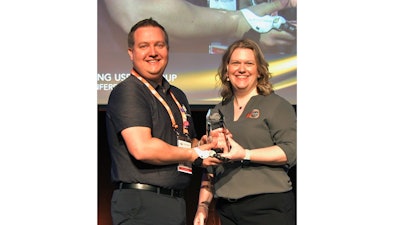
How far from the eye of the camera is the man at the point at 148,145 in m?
2.66

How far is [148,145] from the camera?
262cm

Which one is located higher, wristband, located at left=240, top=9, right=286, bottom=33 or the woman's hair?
wristband, located at left=240, top=9, right=286, bottom=33

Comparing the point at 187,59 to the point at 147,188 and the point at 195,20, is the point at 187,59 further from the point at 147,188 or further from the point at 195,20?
the point at 147,188

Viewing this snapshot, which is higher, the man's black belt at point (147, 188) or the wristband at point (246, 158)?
the wristband at point (246, 158)

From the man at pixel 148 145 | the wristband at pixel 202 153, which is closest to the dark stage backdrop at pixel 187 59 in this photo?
the man at pixel 148 145

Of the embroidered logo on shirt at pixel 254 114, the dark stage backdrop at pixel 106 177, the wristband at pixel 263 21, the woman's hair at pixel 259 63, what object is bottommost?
the dark stage backdrop at pixel 106 177

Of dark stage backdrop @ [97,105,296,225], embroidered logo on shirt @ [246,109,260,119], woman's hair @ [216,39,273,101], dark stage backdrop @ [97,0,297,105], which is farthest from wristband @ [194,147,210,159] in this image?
dark stage backdrop @ [97,105,296,225]

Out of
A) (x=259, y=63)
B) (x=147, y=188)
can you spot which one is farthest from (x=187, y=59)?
(x=147, y=188)

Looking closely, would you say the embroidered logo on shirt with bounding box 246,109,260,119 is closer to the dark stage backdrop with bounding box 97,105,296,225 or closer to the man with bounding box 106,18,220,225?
the man with bounding box 106,18,220,225

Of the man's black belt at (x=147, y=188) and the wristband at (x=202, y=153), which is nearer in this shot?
the man's black belt at (x=147, y=188)

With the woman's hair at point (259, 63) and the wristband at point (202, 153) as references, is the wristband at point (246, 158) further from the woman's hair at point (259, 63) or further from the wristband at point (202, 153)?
the woman's hair at point (259, 63)

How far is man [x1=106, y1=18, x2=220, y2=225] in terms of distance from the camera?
105 inches

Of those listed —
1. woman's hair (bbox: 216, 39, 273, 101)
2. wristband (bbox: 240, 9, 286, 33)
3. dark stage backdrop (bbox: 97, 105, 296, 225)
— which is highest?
wristband (bbox: 240, 9, 286, 33)
